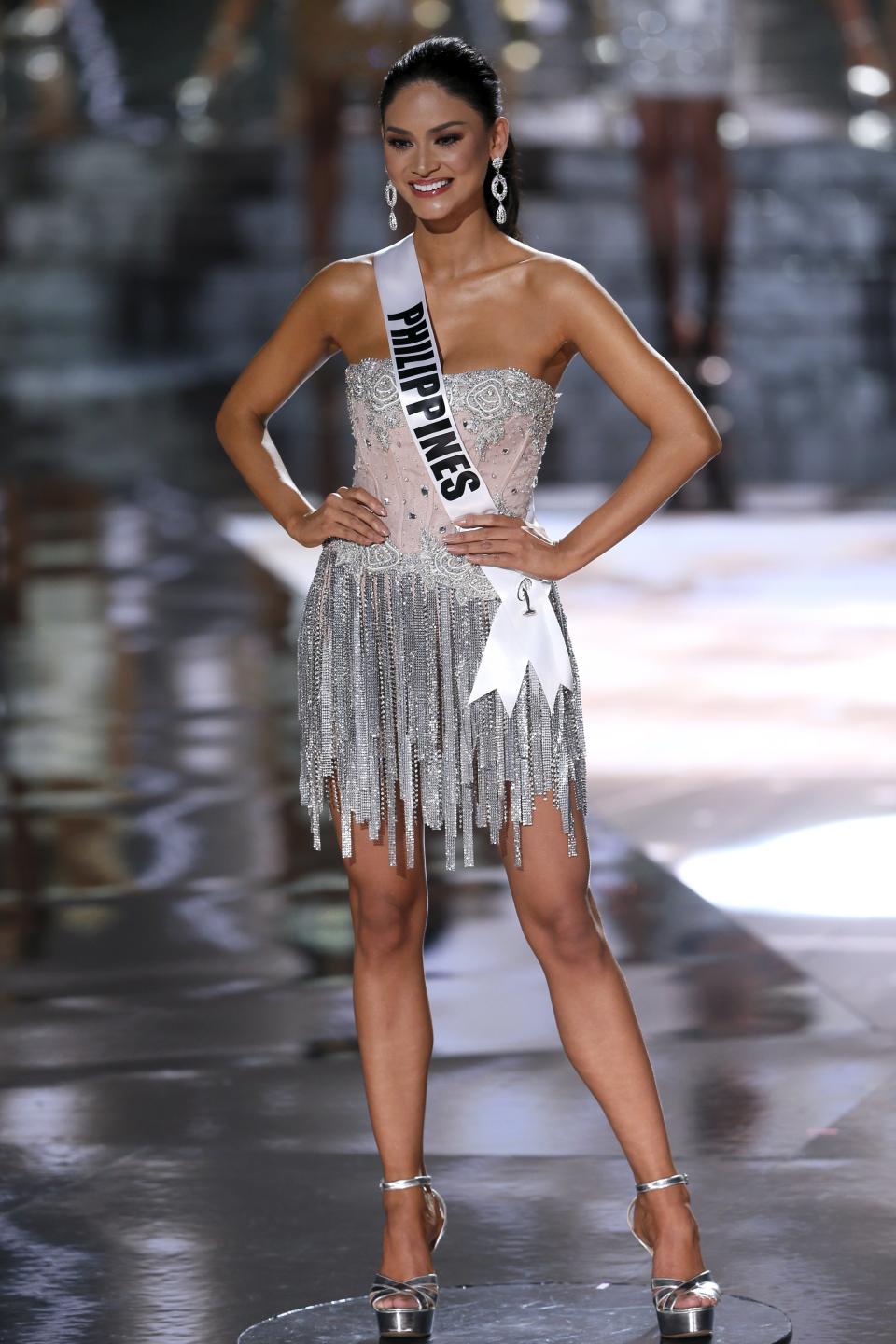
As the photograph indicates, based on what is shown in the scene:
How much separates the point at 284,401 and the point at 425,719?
0.45 m

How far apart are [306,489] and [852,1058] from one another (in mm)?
9497

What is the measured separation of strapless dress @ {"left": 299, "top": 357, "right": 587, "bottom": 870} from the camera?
2893 millimetres

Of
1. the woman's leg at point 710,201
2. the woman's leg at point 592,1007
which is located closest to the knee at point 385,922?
the woman's leg at point 592,1007

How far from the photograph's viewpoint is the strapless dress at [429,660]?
9.49ft

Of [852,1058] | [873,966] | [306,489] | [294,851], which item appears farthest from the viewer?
[306,489]

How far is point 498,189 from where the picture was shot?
9.61 ft

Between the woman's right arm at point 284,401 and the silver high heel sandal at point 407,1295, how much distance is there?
76 cm

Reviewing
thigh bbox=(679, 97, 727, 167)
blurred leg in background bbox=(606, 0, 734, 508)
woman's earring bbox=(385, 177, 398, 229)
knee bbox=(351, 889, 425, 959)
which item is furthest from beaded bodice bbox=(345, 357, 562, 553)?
thigh bbox=(679, 97, 727, 167)

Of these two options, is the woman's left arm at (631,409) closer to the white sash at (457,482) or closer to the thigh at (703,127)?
the white sash at (457,482)

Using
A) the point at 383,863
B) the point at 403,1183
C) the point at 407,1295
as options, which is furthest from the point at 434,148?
the point at 407,1295

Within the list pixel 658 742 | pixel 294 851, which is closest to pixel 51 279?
pixel 658 742

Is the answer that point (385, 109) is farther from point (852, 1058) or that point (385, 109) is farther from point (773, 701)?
point (773, 701)

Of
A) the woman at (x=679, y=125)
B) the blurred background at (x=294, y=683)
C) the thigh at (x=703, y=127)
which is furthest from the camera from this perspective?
the thigh at (x=703, y=127)

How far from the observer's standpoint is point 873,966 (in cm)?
452
